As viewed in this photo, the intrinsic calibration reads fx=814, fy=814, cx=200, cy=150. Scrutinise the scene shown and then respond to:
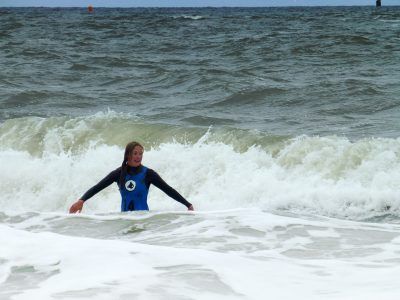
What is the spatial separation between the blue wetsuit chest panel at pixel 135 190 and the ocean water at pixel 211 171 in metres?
0.29

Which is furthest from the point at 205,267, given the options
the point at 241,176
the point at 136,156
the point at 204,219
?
the point at 241,176

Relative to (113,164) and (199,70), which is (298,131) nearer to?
(113,164)

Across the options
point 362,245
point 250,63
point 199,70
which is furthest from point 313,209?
point 250,63

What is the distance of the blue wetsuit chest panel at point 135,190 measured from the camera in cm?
834

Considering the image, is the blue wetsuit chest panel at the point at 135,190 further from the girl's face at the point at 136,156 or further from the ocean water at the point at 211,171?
the ocean water at the point at 211,171

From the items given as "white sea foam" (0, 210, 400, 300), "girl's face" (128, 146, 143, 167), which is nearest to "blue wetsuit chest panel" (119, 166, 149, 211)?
"girl's face" (128, 146, 143, 167)

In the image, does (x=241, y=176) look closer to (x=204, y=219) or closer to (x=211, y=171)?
(x=211, y=171)

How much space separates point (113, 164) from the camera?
1238 centimetres

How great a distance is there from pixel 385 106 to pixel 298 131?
2811mm

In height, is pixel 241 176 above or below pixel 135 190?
above

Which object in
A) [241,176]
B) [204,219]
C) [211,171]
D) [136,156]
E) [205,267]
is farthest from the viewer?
[211,171]

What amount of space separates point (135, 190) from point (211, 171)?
315 centimetres

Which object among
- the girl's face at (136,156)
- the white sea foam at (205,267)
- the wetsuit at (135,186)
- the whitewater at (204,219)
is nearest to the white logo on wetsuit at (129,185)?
the wetsuit at (135,186)

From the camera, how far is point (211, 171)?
11.4 meters
